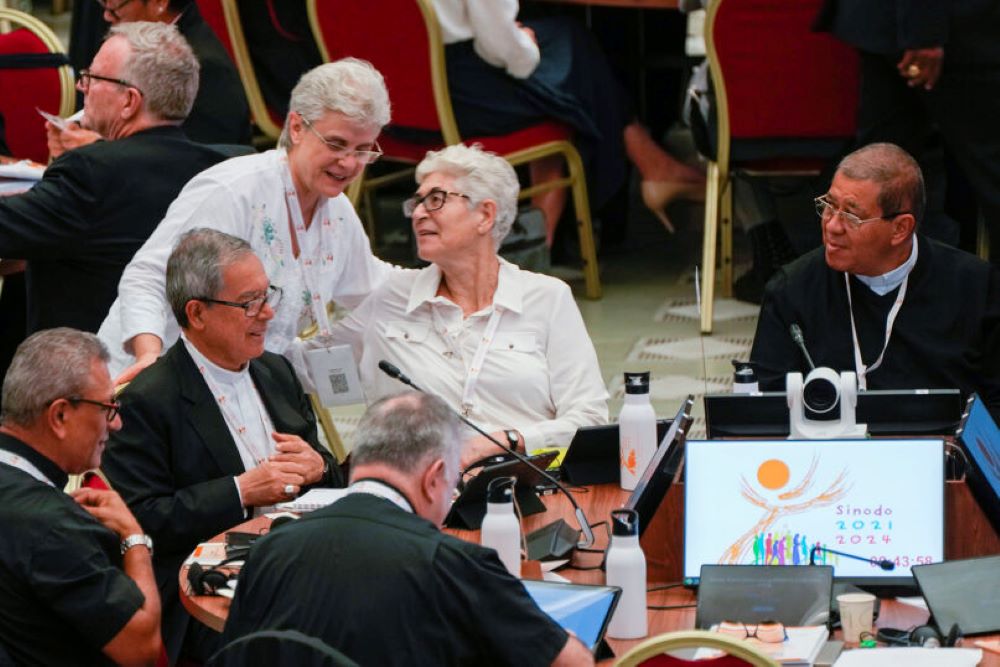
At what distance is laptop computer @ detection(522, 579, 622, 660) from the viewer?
304 cm

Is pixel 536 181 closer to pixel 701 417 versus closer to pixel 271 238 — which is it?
pixel 701 417

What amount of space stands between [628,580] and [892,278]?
5.63 ft

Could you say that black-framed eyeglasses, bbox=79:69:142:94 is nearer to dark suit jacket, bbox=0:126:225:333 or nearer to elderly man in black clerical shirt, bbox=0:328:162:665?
dark suit jacket, bbox=0:126:225:333

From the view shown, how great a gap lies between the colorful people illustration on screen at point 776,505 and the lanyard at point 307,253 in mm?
1660

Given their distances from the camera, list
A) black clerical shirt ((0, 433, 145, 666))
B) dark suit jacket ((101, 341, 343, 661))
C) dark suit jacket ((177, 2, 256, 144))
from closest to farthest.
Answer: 1. black clerical shirt ((0, 433, 145, 666))
2. dark suit jacket ((101, 341, 343, 661))
3. dark suit jacket ((177, 2, 256, 144))

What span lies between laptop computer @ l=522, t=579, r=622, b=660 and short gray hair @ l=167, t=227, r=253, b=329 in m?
1.19

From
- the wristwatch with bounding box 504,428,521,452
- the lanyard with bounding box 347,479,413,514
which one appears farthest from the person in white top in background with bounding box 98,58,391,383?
the lanyard with bounding box 347,479,413,514

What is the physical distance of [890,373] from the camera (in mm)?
4570

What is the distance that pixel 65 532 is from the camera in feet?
10.8

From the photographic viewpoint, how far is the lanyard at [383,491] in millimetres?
2934

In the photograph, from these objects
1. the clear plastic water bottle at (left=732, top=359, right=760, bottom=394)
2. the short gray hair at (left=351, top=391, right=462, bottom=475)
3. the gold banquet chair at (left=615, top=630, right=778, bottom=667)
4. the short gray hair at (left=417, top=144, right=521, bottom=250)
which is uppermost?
the short gray hair at (left=417, top=144, right=521, bottom=250)

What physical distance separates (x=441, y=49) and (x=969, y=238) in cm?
200

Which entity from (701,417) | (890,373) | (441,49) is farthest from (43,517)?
(441,49)

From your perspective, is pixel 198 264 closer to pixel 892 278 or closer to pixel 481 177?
pixel 481 177
